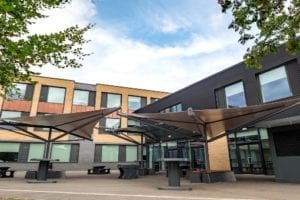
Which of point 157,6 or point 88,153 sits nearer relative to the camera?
point 157,6

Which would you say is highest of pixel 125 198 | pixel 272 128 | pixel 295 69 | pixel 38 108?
pixel 38 108

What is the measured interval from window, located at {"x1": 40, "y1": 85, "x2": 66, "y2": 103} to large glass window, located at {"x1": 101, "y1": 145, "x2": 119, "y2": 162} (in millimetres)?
7497

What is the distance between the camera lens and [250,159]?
619 inches

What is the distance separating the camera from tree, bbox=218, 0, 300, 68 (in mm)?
5320

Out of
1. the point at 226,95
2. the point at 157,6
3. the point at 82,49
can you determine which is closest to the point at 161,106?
the point at 226,95

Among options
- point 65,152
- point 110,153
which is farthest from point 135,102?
point 65,152

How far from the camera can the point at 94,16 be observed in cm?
696

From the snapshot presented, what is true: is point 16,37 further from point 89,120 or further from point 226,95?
point 226,95

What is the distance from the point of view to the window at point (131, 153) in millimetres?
30016

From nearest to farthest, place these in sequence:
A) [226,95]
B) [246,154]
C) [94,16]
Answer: [94,16]
[246,154]
[226,95]

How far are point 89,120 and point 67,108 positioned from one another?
1557cm

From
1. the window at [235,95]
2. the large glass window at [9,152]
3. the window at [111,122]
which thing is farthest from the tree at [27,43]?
the window at [111,122]

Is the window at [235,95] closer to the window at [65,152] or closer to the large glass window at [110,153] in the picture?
the large glass window at [110,153]

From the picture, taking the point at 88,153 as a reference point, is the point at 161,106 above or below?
above
